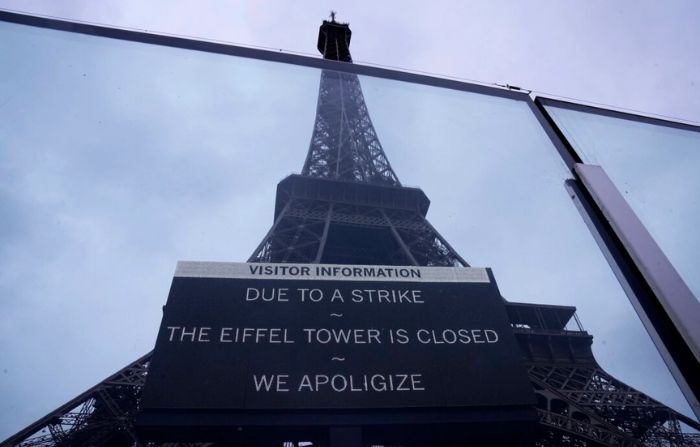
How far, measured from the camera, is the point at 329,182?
2469 centimetres

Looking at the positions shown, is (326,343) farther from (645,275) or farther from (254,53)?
(645,275)

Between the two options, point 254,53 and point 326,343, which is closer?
point 254,53

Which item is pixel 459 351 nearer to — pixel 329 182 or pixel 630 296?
pixel 630 296

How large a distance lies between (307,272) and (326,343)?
127cm

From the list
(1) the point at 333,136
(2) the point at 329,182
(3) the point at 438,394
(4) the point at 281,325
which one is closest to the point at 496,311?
(3) the point at 438,394

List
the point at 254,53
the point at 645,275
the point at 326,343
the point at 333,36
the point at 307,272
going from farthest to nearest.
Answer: the point at 333,36 < the point at 307,272 < the point at 326,343 < the point at 254,53 < the point at 645,275

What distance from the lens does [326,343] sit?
Answer: 7160 mm

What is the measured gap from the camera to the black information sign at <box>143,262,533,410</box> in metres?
6.84

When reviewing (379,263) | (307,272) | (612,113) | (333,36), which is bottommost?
(612,113)

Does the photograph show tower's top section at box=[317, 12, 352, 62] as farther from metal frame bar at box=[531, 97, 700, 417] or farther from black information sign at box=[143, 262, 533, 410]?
metal frame bar at box=[531, 97, 700, 417]

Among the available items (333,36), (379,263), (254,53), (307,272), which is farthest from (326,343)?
(333,36)

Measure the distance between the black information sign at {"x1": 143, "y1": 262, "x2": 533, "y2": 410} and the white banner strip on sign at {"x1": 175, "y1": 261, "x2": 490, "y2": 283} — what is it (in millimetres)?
18

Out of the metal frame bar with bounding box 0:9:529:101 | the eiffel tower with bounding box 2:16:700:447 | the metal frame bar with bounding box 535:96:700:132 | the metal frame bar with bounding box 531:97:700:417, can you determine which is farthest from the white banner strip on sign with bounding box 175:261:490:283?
the metal frame bar with bounding box 531:97:700:417

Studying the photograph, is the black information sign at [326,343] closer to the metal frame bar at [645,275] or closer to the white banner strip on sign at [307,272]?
the white banner strip on sign at [307,272]
